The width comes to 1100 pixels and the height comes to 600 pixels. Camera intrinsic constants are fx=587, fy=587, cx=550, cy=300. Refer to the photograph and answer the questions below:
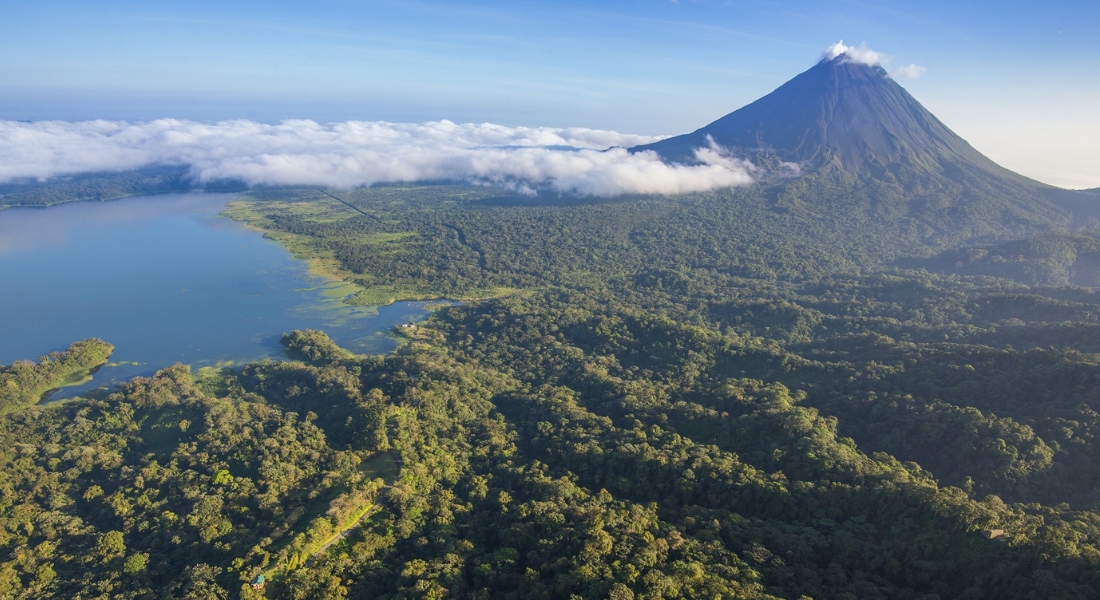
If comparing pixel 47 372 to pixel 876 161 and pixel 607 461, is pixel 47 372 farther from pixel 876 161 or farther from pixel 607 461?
pixel 876 161

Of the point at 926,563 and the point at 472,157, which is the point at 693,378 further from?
the point at 472,157

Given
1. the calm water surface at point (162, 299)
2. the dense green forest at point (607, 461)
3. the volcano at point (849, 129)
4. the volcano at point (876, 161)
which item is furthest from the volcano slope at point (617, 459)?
the volcano at point (849, 129)

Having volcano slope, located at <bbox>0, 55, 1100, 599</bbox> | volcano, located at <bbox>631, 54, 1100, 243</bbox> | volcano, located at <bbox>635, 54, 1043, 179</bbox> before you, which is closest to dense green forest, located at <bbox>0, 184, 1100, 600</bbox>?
volcano slope, located at <bbox>0, 55, 1100, 599</bbox>

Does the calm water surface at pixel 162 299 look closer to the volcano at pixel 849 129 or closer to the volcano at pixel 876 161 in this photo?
the volcano at pixel 876 161

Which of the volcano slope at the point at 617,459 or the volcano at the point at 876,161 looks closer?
the volcano slope at the point at 617,459

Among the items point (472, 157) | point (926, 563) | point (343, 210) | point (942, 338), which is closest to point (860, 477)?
point (926, 563)

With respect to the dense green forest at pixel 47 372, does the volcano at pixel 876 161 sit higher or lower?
higher
